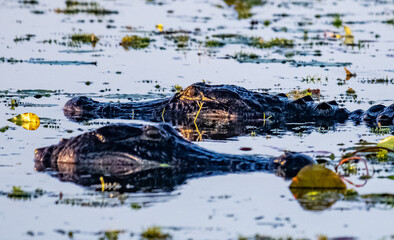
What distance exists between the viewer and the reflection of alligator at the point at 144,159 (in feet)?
38.3

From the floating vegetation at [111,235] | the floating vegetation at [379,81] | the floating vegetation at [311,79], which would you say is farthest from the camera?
the floating vegetation at [311,79]

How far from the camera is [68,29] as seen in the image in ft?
99.8

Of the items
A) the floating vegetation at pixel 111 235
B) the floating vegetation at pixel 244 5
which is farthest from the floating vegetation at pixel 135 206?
the floating vegetation at pixel 244 5

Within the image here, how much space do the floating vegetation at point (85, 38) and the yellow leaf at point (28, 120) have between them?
11724mm

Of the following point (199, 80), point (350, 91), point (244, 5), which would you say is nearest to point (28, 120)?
point (199, 80)

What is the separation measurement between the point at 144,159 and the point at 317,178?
241cm

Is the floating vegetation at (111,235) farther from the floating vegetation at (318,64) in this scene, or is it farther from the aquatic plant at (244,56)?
the aquatic plant at (244,56)

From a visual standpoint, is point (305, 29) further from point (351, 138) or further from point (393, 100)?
point (351, 138)

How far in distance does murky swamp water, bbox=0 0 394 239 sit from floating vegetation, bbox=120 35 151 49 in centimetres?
23

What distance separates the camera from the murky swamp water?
9584 millimetres

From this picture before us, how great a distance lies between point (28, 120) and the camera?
51.0 feet

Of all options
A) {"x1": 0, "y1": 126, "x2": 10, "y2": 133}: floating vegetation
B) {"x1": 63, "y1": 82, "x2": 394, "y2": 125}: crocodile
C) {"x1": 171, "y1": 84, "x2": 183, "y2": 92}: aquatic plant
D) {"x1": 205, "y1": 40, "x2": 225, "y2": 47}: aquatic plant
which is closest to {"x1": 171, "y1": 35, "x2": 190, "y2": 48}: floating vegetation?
{"x1": 205, "y1": 40, "x2": 225, "y2": 47}: aquatic plant

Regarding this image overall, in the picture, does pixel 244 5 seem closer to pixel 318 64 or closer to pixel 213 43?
pixel 213 43

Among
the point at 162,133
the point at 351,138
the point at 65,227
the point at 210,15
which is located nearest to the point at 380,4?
the point at 210,15
